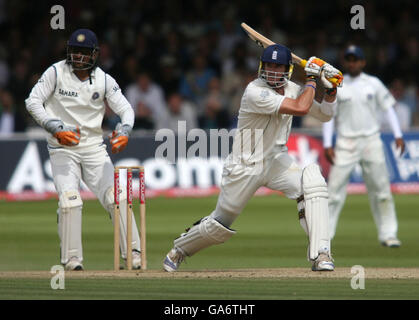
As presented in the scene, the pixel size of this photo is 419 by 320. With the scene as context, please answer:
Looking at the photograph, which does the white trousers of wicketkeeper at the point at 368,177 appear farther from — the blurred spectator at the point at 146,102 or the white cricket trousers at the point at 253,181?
the blurred spectator at the point at 146,102

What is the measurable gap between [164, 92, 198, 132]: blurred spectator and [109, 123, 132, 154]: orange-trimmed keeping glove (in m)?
7.53

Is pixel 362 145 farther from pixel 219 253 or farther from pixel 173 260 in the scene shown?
pixel 173 260

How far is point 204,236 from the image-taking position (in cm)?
827

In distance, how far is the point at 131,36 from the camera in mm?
17922

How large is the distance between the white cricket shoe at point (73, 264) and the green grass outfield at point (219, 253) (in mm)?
202

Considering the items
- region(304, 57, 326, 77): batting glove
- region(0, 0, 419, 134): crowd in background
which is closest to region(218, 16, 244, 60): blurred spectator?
region(0, 0, 419, 134): crowd in background

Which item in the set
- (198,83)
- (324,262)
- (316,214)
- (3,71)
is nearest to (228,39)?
(198,83)

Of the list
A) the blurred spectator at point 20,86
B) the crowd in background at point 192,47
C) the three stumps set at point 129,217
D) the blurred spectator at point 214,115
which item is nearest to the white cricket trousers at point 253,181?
the three stumps set at point 129,217

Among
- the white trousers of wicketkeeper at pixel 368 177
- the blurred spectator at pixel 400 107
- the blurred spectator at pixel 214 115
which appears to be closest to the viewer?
the white trousers of wicketkeeper at pixel 368 177

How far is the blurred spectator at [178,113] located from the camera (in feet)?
53.4

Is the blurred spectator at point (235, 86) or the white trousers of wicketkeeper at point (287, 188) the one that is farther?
the blurred spectator at point (235, 86)

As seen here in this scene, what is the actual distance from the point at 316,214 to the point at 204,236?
949 mm

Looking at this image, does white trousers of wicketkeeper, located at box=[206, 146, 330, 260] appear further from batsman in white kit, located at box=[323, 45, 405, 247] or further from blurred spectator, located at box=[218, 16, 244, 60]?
blurred spectator, located at box=[218, 16, 244, 60]
